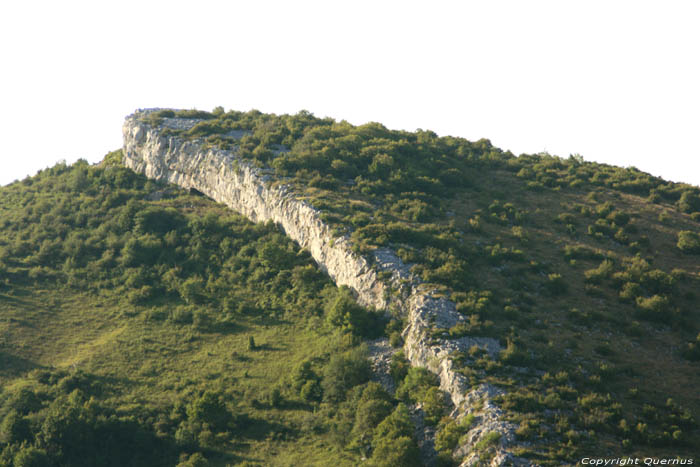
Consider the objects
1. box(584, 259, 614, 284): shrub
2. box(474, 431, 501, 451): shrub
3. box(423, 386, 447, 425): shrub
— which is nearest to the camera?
box(474, 431, 501, 451): shrub

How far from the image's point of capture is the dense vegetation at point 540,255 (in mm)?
27391

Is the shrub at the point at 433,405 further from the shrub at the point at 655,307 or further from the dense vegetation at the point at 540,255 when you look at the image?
the shrub at the point at 655,307

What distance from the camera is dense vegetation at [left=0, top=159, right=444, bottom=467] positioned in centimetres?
3294

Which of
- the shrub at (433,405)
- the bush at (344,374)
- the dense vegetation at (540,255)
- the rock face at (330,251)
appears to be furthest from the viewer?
the bush at (344,374)

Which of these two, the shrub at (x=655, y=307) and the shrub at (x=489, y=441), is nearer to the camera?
the shrub at (x=489, y=441)

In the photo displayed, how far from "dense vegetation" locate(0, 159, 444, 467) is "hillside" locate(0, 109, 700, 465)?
0.64ft

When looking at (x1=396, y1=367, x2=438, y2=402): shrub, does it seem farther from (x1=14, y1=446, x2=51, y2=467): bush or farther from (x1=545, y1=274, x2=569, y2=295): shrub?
(x1=14, y1=446, x2=51, y2=467): bush

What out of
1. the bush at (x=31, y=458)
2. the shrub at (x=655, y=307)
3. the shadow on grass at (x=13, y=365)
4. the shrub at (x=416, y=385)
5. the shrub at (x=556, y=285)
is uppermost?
the shrub at (x=556, y=285)

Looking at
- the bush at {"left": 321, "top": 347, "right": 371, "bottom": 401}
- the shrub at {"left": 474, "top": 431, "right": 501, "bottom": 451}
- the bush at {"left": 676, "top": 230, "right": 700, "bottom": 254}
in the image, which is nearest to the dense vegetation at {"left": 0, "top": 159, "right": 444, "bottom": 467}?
the bush at {"left": 321, "top": 347, "right": 371, "bottom": 401}

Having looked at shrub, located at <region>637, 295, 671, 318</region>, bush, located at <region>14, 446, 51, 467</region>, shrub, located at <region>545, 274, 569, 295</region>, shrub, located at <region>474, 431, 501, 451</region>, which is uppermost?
shrub, located at <region>545, 274, 569, 295</region>

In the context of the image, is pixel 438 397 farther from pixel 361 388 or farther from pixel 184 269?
pixel 184 269

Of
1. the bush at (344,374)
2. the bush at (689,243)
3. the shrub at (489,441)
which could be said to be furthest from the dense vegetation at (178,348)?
the bush at (689,243)

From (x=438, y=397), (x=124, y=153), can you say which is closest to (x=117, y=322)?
(x=438, y=397)

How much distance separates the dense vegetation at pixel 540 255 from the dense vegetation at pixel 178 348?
652cm
